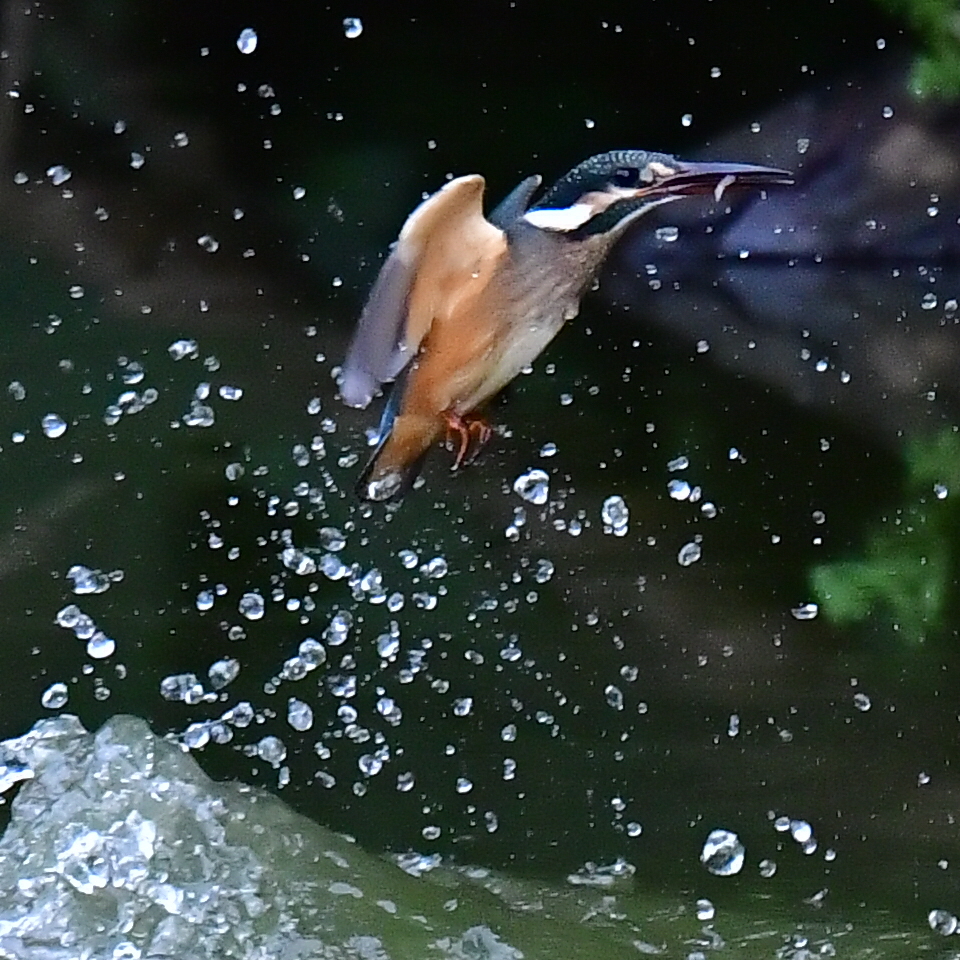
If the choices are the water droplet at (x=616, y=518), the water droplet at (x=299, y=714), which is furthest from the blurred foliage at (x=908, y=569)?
the water droplet at (x=299, y=714)

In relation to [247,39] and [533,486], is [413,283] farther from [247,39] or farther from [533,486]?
[247,39]

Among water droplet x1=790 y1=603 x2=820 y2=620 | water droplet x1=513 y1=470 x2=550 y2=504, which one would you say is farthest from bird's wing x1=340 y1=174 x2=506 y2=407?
water droplet x1=513 y1=470 x2=550 y2=504

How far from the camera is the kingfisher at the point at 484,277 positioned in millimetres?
854

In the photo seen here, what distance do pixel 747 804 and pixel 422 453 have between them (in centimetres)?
43

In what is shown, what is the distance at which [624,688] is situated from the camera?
142cm

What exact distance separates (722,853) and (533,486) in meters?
0.71

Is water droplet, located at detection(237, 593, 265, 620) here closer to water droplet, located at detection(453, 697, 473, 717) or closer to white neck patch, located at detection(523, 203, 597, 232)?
water droplet, located at detection(453, 697, 473, 717)

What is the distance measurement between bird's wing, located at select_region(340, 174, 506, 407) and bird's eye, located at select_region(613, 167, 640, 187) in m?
0.08

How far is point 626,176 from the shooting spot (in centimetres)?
89

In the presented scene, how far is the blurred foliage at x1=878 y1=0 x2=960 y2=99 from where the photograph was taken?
2062mm

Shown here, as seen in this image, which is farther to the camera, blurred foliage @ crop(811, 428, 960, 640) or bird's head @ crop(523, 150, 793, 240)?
blurred foliage @ crop(811, 428, 960, 640)

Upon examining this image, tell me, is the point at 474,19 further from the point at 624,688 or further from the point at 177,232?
the point at 624,688

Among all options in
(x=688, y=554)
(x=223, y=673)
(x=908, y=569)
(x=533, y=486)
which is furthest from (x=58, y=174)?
(x=908, y=569)

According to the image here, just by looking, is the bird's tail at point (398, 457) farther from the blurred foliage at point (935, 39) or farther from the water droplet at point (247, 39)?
the blurred foliage at point (935, 39)
